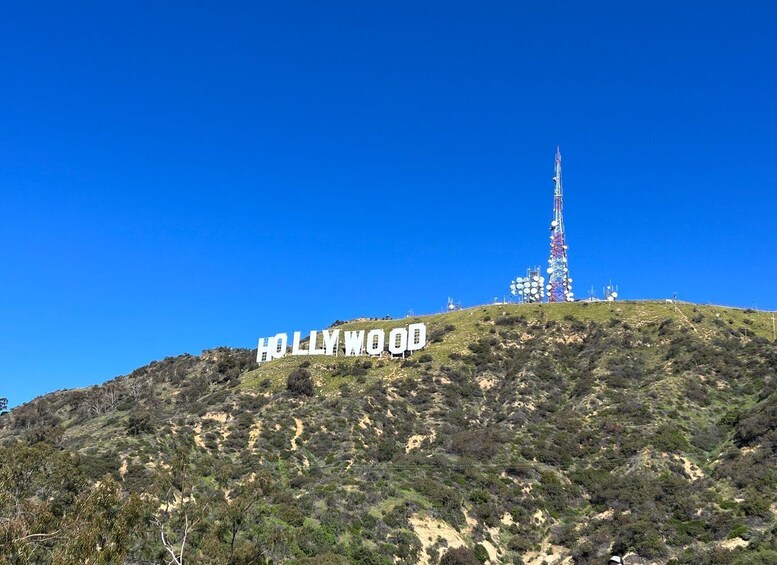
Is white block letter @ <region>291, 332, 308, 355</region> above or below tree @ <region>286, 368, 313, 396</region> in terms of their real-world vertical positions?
above

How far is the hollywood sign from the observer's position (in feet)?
287

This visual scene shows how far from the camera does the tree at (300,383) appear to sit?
74.0 meters

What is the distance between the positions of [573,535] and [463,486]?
967cm

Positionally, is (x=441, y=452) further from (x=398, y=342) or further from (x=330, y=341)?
(x=330, y=341)

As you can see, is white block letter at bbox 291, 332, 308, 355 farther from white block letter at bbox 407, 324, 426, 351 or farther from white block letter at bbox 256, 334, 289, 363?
white block letter at bbox 407, 324, 426, 351

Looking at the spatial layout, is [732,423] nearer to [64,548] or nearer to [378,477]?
[378,477]

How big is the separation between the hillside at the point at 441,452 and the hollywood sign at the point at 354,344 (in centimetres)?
251

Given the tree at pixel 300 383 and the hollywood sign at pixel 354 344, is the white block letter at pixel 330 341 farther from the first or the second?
the tree at pixel 300 383

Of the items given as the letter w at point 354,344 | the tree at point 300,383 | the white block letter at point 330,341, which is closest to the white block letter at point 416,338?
the letter w at point 354,344

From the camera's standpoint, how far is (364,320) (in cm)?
11512

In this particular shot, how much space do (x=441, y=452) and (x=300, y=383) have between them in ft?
73.9

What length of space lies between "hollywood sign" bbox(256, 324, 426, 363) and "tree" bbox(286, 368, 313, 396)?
1072cm

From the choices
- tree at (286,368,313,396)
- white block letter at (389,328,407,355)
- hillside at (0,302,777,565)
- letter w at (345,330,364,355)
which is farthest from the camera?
letter w at (345,330,364,355)

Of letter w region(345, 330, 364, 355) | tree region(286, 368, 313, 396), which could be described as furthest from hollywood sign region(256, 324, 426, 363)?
tree region(286, 368, 313, 396)
